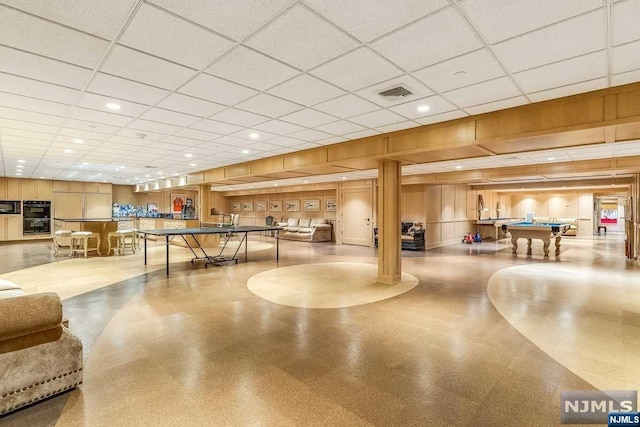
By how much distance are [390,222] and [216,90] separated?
3671 millimetres

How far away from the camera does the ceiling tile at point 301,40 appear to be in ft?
7.19

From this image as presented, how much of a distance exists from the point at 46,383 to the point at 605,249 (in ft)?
47.6

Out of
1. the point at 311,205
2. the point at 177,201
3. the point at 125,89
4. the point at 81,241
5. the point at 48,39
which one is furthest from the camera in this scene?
the point at 177,201

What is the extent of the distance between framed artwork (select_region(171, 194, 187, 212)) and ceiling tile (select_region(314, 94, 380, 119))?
53.9 feet

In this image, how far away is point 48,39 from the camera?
242 cm

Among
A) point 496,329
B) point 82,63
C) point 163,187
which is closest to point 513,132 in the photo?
point 496,329

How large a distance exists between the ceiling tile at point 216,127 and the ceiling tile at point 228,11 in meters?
2.58

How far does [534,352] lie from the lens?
3.02 metres

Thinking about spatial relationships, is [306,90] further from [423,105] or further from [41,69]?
[41,69]

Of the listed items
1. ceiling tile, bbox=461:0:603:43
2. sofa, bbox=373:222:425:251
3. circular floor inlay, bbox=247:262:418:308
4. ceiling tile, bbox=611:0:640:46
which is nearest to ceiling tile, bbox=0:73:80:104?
circular floor inlay, bbox=247:262:418:308

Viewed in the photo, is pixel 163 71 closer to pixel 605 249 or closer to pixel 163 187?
pixel 163 187

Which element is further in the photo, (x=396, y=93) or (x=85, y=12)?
(x=396, y=93)

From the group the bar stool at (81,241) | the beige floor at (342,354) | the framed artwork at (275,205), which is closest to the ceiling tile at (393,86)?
the beige floor at (342,354)

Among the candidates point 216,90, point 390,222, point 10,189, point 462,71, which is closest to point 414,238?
point 390,222
